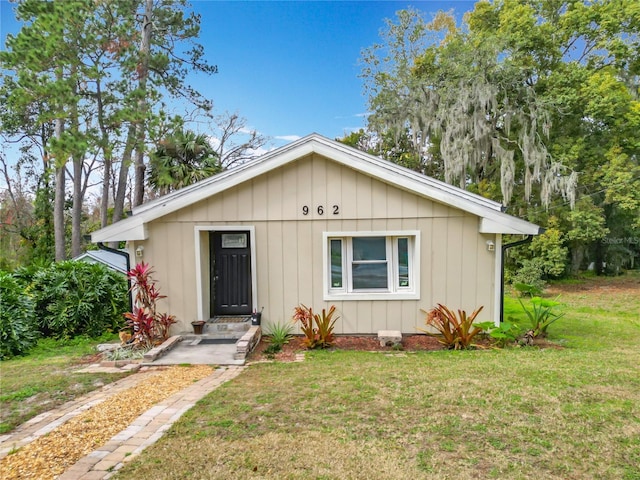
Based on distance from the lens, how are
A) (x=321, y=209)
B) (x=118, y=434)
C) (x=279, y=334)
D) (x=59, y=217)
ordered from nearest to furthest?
(x=118, y=434)
(x=279, y=334)
(x=321, y=209)
(x=59, y=217)

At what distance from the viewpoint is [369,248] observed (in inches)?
287

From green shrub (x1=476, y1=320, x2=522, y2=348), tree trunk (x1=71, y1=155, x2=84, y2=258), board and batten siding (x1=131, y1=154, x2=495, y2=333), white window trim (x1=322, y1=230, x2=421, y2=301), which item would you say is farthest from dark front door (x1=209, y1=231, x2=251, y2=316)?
tree trunk (x1=71, y1=155, x2=84, y2=258)

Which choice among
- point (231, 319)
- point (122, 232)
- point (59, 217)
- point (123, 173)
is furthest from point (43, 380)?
point (59, 217)

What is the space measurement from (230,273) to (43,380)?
355cm

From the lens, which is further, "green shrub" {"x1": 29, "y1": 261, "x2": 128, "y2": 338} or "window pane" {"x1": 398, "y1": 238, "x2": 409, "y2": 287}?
"green shrub" {"x1": 29, "y1": 261, "x2": 128, "y2": 338}

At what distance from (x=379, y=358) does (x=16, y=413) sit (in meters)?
4.68

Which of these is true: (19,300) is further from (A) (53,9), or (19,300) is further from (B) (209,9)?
(B) (209,9)

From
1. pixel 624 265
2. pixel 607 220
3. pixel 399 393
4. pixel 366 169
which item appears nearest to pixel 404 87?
pixel 607 220

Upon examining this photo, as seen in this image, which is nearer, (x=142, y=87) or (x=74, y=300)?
(x=74, y=300)

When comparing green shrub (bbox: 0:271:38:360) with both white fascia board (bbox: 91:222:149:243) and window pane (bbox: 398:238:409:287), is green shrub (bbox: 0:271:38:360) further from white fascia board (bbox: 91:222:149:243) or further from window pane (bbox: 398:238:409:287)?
window pane (bbox: 398:238:409:287)

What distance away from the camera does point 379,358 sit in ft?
19.2

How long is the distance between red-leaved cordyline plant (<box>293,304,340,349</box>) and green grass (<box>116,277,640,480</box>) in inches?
41.3

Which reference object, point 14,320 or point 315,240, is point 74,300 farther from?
point 315,240

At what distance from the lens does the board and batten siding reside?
23.0 ft
